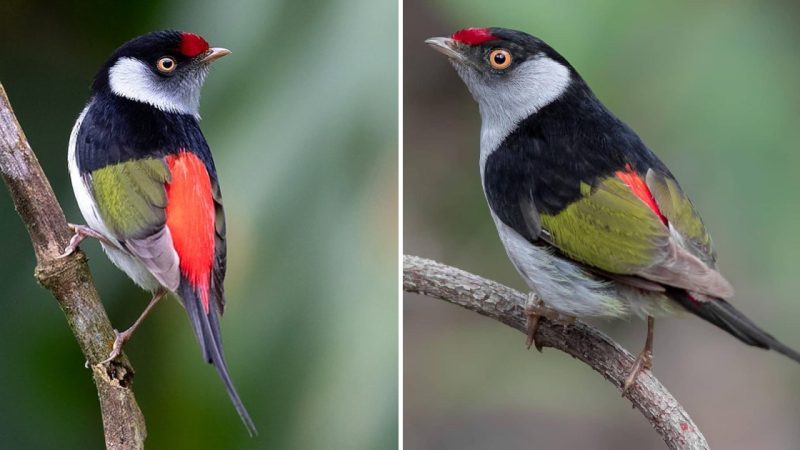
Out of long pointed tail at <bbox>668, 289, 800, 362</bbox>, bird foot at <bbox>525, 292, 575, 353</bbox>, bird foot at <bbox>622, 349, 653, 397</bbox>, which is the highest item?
long pointed tail at <bbox>668, 289, 800, 362</bbox>

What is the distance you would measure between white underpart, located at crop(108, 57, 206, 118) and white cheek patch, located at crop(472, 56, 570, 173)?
0.55 meters

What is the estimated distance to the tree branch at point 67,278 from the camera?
158cm

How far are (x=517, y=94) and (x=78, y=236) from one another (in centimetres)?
84

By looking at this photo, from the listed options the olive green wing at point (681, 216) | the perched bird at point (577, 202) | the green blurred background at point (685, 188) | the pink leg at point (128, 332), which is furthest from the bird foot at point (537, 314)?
the pink leg at point (128, 332)

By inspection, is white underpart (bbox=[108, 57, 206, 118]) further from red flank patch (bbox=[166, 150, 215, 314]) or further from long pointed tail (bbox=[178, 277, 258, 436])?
long pointed tail (bbox=[178, 277, 258, 436])

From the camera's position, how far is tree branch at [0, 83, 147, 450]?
5.18 ft

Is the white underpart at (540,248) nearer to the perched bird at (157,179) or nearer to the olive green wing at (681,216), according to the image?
the olive green wing at (681,216)

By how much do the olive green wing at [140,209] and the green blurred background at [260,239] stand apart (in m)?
0.11

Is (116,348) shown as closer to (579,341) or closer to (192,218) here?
(192,218)

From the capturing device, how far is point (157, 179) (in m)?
1.76

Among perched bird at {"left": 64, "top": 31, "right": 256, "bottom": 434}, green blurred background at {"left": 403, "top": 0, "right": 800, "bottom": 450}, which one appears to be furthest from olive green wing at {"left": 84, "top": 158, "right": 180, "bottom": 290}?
green blurred background at {"left": 403, "top": 0, "right": 800, "bottom": 450}

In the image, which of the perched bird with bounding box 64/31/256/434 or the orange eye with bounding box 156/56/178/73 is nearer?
the perched bird with bounding box 64/31/256/434

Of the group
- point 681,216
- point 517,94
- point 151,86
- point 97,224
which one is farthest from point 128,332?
point 681,216

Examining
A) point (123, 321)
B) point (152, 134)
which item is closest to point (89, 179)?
point (152, 134)
